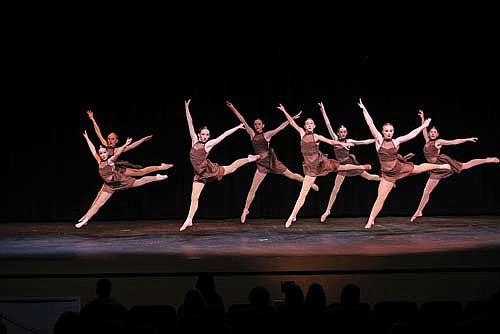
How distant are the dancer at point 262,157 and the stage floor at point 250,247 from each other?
56 cm

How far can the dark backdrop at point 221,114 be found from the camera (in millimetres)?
10922

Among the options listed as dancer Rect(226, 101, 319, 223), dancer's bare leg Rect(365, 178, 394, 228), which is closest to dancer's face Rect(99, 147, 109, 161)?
dancer Rect(226, 101, 319, 223)

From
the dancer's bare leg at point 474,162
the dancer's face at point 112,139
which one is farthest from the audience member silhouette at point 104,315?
the dancer's bare leg at point 474,162

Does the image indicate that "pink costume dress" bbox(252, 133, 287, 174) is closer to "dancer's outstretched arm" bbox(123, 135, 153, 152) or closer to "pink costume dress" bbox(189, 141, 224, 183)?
"pink costume dress" bbox(189, 141, 224, 183)

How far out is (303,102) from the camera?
11.1 meters

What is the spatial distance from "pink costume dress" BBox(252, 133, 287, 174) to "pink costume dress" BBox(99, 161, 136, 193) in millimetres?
1757

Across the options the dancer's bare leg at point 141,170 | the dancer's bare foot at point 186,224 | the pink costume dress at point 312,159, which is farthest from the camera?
the dancer's bare leg at point 141,170

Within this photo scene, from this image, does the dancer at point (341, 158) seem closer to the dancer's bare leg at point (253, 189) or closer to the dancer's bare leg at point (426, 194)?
the dancer's bare leg at point (426, 194)

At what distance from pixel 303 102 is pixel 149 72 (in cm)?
232

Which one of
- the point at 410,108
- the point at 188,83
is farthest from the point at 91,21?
the point at 410,108

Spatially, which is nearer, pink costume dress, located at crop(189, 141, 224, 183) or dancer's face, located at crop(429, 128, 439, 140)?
pink costume dress, located at crop(189, 141, 224, 183)

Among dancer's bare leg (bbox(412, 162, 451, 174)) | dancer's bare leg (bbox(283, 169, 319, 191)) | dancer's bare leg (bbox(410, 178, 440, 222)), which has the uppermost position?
dancer's bare leg (bbox(412, 162, 451, 174))

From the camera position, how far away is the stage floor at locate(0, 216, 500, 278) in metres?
6.78

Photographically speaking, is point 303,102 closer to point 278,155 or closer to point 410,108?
point 278,155
